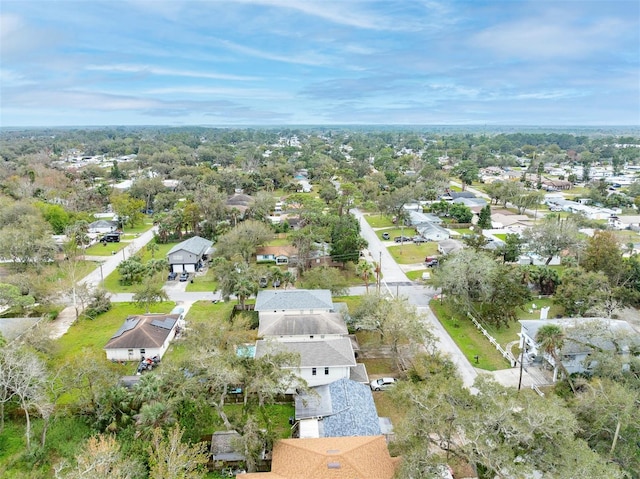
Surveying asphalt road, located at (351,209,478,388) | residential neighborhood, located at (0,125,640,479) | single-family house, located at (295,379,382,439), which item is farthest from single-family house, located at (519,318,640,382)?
single-family house, located at (295,379,382,439)

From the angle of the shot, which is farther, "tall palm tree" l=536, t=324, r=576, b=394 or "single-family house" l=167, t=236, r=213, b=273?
"single-family house" l=167, t=236, r=213, b=273

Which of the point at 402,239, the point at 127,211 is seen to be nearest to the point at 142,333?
the point at 402,239

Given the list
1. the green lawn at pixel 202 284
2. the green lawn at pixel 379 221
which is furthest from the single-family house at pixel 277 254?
the green lawn at pixel 379 221

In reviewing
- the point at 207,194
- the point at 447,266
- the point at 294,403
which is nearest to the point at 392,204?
the point at 207,194

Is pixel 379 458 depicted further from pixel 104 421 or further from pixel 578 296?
pixel 578 296

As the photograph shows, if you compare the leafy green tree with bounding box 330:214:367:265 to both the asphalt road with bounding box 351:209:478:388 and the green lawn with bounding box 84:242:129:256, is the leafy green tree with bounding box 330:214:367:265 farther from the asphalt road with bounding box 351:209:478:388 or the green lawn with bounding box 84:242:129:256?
the green lawn with bounding box 84:242:129:256

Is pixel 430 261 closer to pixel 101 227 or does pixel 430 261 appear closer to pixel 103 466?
pixel 103 466

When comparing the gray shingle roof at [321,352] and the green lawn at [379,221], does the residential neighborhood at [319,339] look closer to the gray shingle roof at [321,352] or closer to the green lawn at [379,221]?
the gray shingle roof at [321,352]
